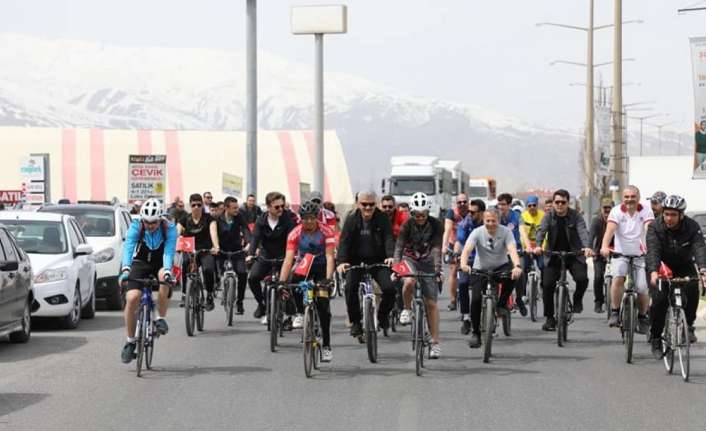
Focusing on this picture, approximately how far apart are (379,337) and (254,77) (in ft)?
55.0

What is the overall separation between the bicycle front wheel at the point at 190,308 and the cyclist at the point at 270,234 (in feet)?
2.48

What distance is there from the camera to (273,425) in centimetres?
988

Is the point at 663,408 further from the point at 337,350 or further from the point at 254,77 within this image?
the point at 254,77

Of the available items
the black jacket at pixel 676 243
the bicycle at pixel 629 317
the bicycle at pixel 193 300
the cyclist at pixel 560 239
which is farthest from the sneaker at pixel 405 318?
the black jacket at pixel 676 243

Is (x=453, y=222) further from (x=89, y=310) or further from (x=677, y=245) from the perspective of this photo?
(x=677, y=245)

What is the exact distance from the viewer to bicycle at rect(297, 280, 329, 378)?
1293 cm

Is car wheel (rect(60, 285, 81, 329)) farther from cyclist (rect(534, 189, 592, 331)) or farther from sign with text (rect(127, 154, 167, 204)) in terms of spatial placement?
sign with text (rect(127, 154, 167, 204))

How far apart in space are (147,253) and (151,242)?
113 mm

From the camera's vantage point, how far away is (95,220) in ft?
75.8

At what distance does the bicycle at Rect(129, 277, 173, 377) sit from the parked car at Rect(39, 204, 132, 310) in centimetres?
794

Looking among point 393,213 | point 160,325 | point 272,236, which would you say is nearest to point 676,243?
Answer: point 160,325

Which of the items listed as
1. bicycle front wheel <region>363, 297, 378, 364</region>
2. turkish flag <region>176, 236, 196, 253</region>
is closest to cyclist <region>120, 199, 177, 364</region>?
bicycle front wheel <region>363, 297, 378, 364</region>

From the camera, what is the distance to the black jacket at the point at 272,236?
57.3 ft

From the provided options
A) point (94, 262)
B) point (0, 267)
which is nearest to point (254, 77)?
point (94, 262)
